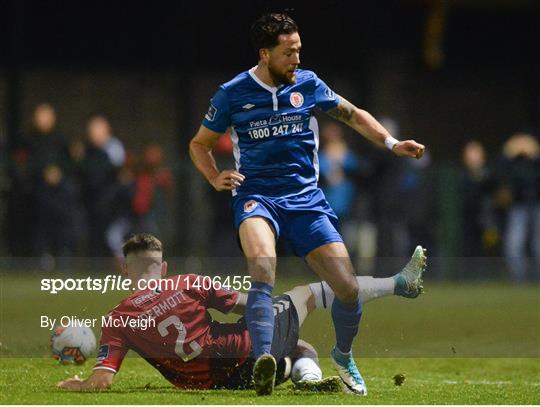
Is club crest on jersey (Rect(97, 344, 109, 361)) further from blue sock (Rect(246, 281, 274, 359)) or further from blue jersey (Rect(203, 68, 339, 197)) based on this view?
blue jersey (Rect(203, 68, 339, 197))

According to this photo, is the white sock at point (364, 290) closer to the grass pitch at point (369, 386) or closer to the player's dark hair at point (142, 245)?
the grass pitch at point (369, 386)

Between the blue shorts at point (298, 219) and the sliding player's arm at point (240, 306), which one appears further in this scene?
the sliding player's arm at point (240, 306)

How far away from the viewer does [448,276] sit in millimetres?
18984

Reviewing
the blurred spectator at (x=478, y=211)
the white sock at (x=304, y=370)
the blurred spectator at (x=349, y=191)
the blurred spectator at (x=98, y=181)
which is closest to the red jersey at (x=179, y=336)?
the white sock at (x=304, y=370)

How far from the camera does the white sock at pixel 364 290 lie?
9.37 meters

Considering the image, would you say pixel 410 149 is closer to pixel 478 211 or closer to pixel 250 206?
pixel 250 206

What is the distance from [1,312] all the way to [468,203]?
8.20m

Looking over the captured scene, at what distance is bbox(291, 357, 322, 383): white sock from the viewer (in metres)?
8.93

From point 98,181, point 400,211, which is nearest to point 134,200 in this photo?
point 98,181

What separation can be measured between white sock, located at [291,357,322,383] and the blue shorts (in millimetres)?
659

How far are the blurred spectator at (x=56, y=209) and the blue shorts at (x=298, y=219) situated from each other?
33.5ft

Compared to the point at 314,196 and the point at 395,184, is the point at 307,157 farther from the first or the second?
the point at 395,184

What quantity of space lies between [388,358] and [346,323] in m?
2.29

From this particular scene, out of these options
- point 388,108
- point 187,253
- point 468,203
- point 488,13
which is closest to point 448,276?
point 468,203
